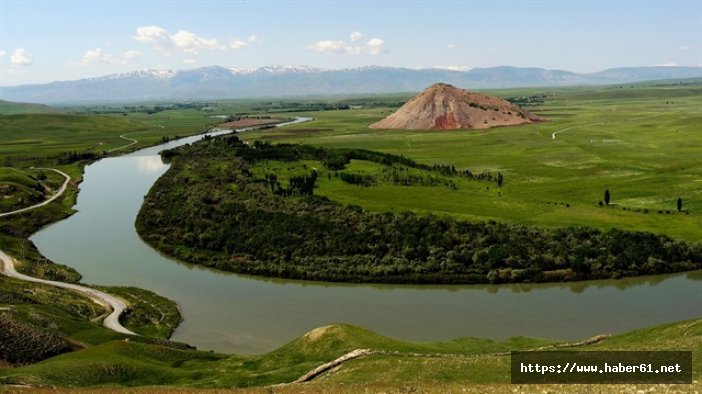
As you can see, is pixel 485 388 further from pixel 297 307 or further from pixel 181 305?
pixel 181 305

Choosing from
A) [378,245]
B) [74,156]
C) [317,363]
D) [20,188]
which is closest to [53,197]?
[20,188]

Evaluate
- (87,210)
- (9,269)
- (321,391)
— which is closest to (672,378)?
(321,391)

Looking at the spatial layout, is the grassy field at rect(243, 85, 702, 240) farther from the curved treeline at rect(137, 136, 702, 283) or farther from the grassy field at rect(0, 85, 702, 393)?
the curved treeline at rect(137, 136, 702, 283)

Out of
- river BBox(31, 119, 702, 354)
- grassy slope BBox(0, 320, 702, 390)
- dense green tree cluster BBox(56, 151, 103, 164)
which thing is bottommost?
river BBox(31, 119, 702, 354)

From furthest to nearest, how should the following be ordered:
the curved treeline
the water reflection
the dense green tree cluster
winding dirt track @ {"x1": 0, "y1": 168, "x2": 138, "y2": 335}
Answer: the dense green tree cluster → the water reflection → the curved treeline → winding dirt track @ {"x1": 0, "y1": 168, "x2": 138, "y2": 335}

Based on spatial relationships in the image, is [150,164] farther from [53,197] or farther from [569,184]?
[569,184]

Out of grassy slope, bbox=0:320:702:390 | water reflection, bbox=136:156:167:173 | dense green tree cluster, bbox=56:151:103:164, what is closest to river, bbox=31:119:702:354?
grassy slope, bbox=0:320:702:390

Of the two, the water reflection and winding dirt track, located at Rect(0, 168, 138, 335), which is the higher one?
the water reflection
